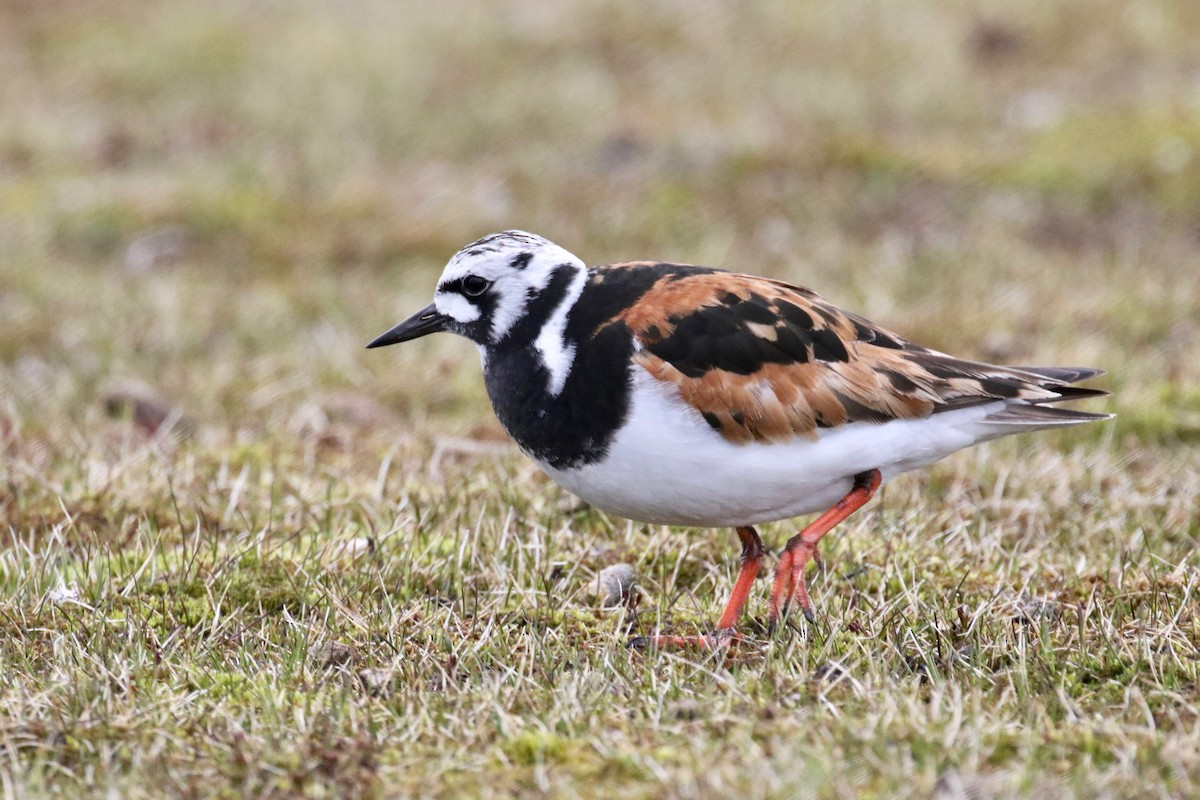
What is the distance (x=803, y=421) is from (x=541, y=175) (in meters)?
8.40

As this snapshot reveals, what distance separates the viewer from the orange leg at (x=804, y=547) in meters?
5.01

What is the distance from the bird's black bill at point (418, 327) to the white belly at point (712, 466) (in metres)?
0.81

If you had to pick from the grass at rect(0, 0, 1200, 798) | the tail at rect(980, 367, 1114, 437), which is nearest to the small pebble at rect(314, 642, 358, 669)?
the grass at rect(0, 0, 1200, 798)

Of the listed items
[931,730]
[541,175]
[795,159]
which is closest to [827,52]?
[795,159]

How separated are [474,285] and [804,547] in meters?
1.45

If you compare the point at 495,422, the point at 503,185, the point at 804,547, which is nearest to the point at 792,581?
the point at 804,547

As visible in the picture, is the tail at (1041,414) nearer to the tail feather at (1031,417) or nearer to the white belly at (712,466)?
A: the tail feather at (1031,417)

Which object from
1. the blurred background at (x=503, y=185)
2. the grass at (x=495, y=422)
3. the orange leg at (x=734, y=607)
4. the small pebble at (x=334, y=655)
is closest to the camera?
the grass at (x=495, y=422)

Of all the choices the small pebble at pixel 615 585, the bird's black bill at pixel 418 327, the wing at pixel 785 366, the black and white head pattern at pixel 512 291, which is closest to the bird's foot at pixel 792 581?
the wing at pixel 785 366

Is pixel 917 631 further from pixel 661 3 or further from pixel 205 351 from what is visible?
pixel 661 3

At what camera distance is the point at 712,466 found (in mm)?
4676

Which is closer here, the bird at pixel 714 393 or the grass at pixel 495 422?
the grass at pixel 495 422

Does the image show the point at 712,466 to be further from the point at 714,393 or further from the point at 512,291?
the point at 512,291

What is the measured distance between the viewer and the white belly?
4645 mm
